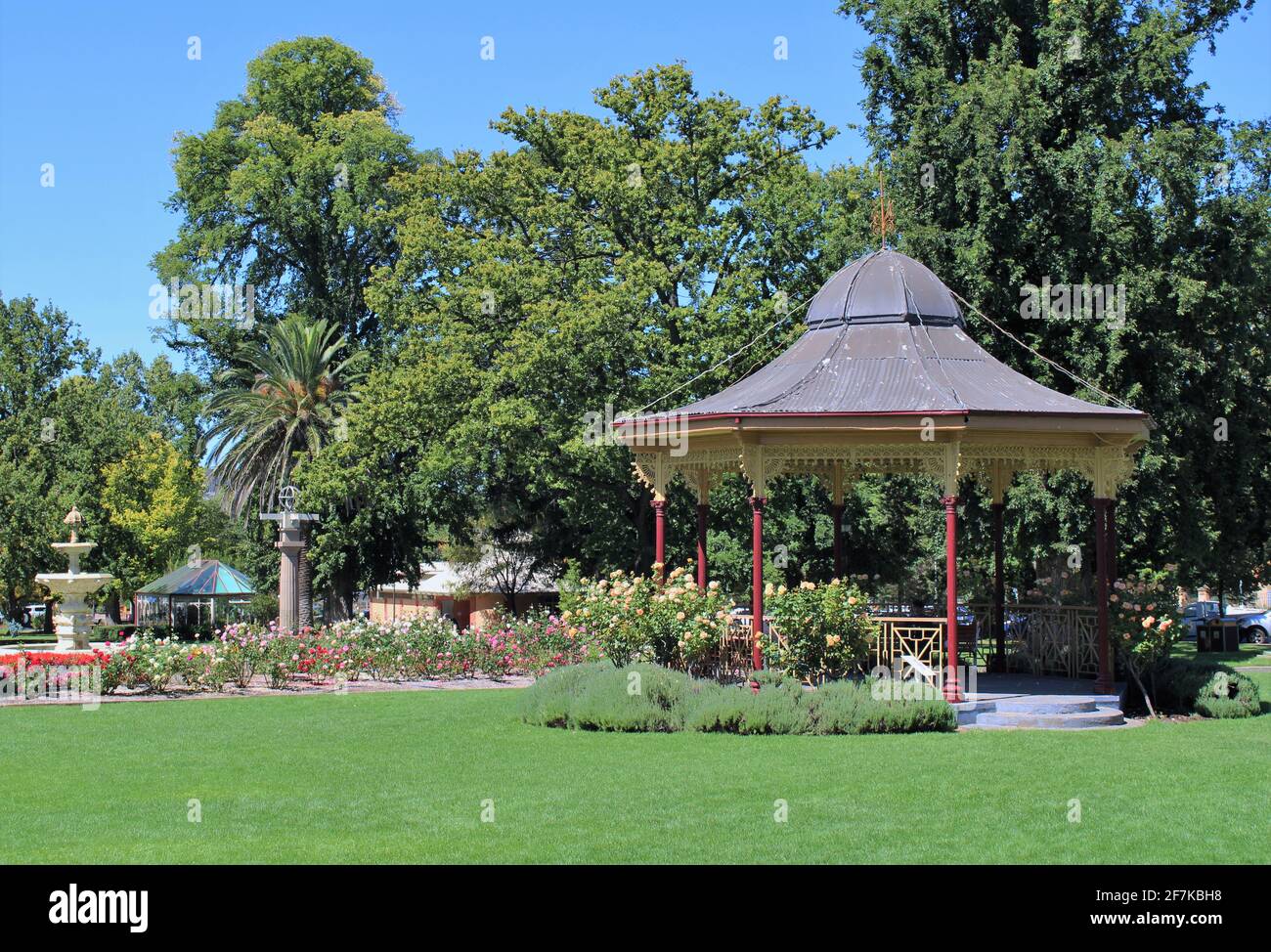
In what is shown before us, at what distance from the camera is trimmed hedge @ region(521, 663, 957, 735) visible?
16453mm

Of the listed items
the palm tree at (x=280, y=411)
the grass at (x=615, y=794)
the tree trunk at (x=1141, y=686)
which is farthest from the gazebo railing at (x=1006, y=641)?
the palm tree at (x=280, y=411)

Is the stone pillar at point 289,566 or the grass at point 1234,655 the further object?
the grass at point 1234,655

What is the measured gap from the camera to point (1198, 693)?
62.5 ft

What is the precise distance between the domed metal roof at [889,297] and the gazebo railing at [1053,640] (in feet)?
16.1

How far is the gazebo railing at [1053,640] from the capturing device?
21.0 m

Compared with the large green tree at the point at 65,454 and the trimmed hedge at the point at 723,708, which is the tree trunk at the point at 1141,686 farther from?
the large green tree at the point at 65,454

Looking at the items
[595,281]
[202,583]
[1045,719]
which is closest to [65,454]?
[202,583]

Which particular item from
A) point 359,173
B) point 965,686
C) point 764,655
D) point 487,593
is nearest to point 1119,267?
point 965,686

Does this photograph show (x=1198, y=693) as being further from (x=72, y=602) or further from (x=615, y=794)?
(x=72, y=602)

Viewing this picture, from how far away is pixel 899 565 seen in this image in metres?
34.2

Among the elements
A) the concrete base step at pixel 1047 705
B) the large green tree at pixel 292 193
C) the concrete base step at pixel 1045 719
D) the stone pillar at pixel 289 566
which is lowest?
the concrete base step at pixel 1045 719

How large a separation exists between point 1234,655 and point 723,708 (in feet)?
81.1

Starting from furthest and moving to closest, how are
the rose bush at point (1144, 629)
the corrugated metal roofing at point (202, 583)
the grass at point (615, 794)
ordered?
1. the corrugated metal roofing at point (202, 583)
2. the rose bush at point (1144, 629)
3. the grass at point (615, 794)
